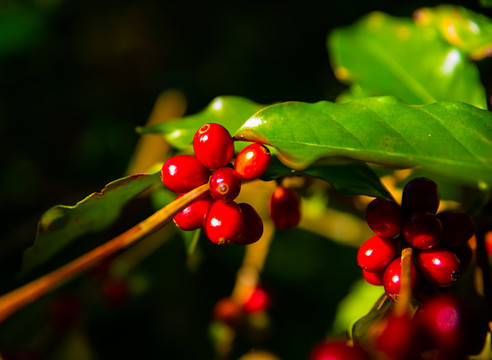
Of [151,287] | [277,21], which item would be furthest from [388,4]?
[151,287]

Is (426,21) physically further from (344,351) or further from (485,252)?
(344,351)

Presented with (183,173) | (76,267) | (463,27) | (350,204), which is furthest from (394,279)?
(463,27)

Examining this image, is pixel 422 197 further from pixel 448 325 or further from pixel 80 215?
pixel 80 215

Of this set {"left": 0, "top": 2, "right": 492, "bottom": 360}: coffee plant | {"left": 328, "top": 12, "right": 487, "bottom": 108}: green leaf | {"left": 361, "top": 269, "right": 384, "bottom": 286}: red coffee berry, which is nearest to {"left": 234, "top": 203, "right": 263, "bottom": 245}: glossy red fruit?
{"left": 0, "top": 2, "right": 492, "bottom": 360}: coffee plant

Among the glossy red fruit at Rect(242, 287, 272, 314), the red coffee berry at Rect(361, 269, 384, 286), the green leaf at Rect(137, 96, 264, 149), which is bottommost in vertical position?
the glossy red fruit at Rect(242, 287, 272, 314)

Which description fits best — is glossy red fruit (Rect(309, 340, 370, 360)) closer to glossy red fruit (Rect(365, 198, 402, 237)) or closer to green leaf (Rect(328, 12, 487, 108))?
glossy red fruit (Rect(365, 198, 402, 237))

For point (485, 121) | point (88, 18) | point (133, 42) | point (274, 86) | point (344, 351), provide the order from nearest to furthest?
point (344, 351) → point (485, 121) → point (274, 86) → point (88, 18) → point (133, 42)
